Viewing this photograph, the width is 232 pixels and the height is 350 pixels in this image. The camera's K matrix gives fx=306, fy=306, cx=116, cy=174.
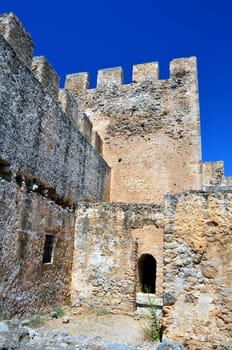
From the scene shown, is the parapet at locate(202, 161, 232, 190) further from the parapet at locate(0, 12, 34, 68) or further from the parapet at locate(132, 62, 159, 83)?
the parapet at locate(0, 12, 34, 68)

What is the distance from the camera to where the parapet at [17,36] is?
22.1ft

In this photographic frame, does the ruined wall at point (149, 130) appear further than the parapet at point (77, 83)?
No

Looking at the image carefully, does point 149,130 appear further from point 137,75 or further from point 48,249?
point 48,249

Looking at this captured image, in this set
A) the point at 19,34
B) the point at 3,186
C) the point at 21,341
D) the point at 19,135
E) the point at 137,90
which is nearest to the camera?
the point at 21,341

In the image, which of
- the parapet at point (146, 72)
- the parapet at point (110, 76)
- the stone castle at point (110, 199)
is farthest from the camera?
the parapet at point (110, 76)

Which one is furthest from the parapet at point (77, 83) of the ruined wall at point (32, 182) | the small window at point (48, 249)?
the small window at point (48, 249)

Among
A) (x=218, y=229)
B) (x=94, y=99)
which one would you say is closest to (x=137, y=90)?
(x=94, y=99)

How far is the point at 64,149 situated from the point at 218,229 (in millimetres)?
5065

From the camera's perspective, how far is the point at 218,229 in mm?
4414

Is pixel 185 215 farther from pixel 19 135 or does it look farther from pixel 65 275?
pixel 65 275

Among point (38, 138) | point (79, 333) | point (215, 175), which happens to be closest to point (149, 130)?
point (215, 175)

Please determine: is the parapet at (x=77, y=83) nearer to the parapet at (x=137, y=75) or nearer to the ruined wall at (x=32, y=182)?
the parapet at (x=137, y=75)

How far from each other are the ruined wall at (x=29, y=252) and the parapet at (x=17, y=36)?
3187 millimetres

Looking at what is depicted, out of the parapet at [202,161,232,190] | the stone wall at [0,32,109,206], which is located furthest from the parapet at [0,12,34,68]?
the parapet at [202,161,232,190]
